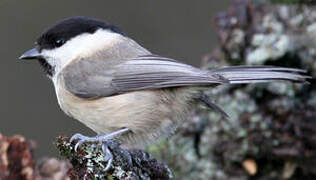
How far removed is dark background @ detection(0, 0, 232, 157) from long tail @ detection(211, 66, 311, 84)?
Answer: 299 centimetres

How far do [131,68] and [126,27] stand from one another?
11.1 feet

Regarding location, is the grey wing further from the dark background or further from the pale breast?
the dark background

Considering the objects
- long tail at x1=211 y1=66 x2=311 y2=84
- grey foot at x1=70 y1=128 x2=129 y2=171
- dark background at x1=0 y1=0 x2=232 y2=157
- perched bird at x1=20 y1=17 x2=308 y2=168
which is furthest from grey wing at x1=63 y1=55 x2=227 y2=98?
dark background at x1=0 y1=0 x2=232 y2=157

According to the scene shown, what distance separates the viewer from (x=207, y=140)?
3.54 metres

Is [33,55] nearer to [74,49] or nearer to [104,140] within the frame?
[74,49]

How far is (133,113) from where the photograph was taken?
9.55ft

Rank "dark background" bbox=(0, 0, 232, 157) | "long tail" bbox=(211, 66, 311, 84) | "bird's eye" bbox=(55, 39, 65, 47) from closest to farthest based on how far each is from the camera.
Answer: "long tail" bbox=(211, 66, 311, 84), "bird's eye" bbox=(55, 39, 65, 47), "dark background" bbox=(0, 0, 232, 157)

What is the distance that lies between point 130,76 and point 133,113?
0.68 ft

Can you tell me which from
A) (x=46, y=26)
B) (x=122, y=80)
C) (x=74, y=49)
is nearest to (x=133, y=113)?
(x=122, y=80)

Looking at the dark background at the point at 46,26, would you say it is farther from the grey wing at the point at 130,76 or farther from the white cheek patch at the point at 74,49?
the grey wing at the point at 130,76

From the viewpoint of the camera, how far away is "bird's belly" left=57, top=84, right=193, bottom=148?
9.56 feet

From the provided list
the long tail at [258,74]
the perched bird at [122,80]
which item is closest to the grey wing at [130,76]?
the perched bird at [122,80]

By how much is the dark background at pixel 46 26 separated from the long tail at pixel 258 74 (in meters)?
2.99

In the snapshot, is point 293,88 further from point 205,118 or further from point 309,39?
point 205,118
